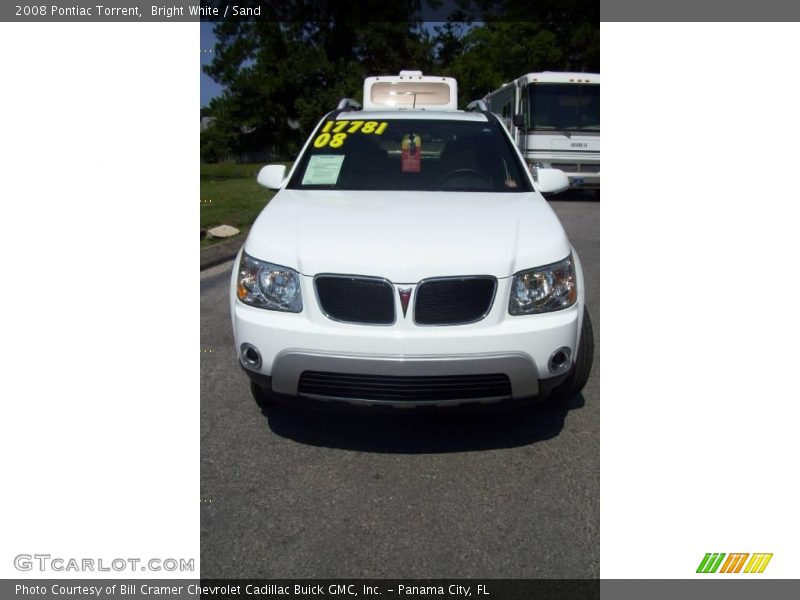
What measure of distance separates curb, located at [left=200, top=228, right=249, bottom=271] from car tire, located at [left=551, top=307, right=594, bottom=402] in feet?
16.8

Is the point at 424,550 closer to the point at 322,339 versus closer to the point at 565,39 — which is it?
the point at 322,339

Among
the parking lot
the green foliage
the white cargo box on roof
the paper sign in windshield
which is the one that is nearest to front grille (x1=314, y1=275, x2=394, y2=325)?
the parking lot

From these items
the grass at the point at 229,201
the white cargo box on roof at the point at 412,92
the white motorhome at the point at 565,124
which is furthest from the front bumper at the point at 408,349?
the white motorhome at the point at 565,124

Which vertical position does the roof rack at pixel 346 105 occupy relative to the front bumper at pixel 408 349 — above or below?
above

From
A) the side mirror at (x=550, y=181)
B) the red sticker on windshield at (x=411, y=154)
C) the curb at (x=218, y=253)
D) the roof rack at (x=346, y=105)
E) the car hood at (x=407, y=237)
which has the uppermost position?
the roof rack at (x=346, y=105)

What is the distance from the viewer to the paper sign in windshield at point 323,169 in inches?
172

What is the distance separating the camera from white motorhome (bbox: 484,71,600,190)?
50.1 feet

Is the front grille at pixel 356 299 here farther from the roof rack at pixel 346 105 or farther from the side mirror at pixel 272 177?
the roof rack at pixel 346 105

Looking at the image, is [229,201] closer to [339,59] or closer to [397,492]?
[397,492]

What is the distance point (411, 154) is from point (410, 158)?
47mm

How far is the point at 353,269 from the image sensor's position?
3072mm

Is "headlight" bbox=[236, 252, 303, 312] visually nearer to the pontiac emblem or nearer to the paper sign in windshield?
the pontiac emblem

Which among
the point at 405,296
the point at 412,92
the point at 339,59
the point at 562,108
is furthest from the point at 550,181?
the point at 339,59

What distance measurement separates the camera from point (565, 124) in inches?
605
